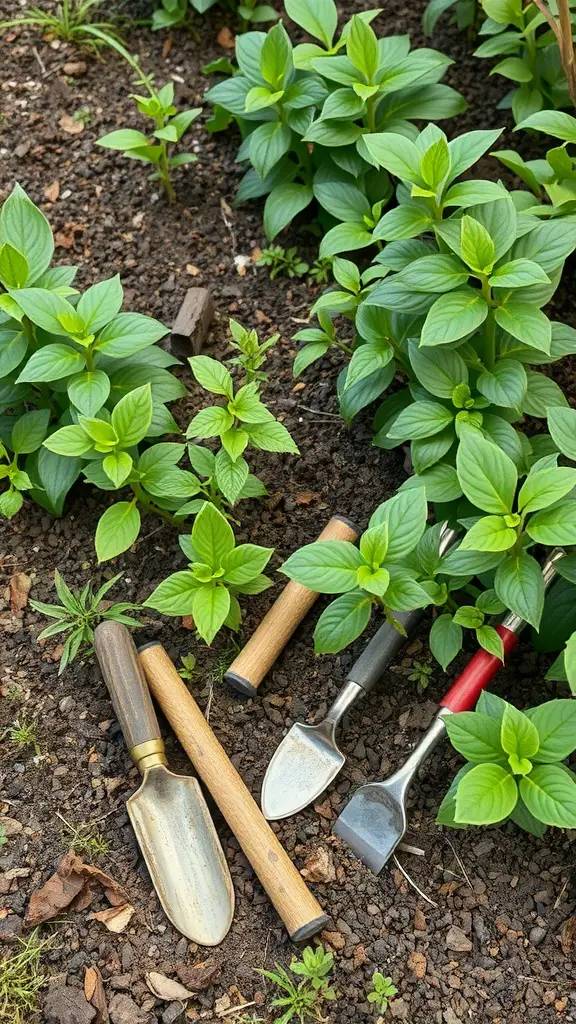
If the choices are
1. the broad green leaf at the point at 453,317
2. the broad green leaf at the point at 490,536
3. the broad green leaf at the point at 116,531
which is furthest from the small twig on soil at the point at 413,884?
the broad green leaf at the point at 453,317

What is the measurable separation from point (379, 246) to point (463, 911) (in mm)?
1801

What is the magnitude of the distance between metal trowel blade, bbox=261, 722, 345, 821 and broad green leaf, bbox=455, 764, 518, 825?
1.41ft

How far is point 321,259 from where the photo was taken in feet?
9.45

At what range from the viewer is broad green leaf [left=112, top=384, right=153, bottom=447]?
2244 mm

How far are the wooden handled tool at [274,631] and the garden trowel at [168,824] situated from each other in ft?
0.79

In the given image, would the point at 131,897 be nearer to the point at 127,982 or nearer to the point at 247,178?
the point at 127,982

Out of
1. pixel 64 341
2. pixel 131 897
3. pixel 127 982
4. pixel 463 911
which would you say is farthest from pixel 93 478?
pixel 463 911

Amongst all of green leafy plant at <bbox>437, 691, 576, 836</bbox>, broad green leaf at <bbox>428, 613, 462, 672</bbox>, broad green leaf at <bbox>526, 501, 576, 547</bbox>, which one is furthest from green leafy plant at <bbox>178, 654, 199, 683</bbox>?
broad green leaf at <bbox>526, 501, 576, 547</bbox>

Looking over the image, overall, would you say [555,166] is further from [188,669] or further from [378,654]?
[188,669]

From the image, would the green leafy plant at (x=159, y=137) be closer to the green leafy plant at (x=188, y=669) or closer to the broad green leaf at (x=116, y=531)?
the broad green leaf at (x=116, y=531)

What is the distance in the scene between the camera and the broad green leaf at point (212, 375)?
2.34 meters

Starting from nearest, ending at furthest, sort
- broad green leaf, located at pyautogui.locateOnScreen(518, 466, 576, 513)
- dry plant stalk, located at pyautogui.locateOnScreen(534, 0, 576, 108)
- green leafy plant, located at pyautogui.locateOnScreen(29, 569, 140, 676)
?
broad green leaf, located at pyautogui.locateOnScreen(518, 466, 576, 513)
dry plant stalk, located at pyautogui.locateOnScreen(534, 0, 576, 108)
green leafy plant, located at pyautogui.locateOnScreen(29, 569, 140, 676)

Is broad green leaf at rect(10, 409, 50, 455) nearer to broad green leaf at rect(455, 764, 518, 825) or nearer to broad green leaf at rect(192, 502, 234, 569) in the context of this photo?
broad green leaf at rect(192, 502, 234, 569)

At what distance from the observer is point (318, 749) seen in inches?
89.0
